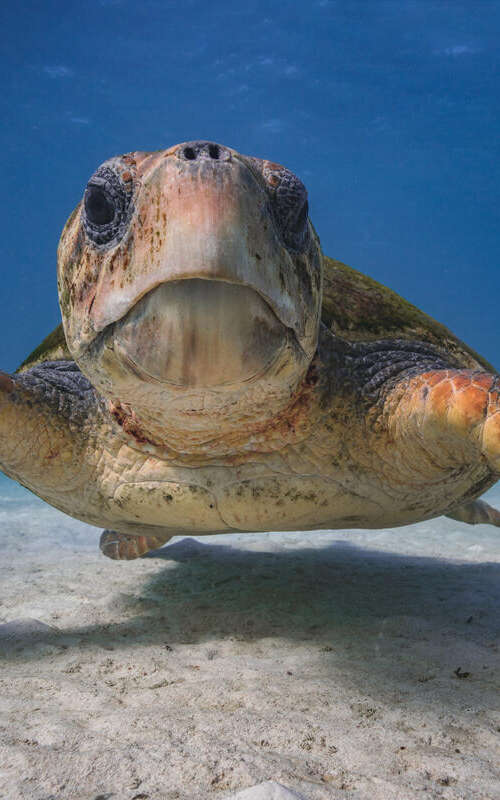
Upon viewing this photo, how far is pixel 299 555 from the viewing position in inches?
188

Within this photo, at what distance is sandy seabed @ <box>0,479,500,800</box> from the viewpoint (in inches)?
48.9

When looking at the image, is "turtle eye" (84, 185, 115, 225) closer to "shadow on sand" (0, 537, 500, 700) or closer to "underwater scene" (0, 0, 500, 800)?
"underwater scene" (0, 0, 500, 800)

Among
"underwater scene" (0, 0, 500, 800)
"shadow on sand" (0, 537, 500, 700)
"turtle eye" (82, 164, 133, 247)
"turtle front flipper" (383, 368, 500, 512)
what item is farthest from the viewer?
"shadow on sand" (0, 537, 500, 700)

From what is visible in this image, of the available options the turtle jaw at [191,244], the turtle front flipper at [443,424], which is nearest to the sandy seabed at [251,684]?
the turtle front flipper at [443,424]

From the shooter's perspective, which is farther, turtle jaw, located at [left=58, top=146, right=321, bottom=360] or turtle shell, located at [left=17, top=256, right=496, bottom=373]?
turtle shell, located at [left=17, top=256, right=496, bottom=373]

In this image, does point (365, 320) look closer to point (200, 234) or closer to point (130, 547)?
point (200, 234)

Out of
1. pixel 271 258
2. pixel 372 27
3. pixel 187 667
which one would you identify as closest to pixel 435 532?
pixel 187 667

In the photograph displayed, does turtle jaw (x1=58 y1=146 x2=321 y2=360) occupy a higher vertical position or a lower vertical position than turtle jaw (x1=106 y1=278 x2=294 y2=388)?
higher

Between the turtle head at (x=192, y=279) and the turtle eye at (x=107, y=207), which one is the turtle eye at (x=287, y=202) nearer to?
the turtle head at (x=192, y=279)

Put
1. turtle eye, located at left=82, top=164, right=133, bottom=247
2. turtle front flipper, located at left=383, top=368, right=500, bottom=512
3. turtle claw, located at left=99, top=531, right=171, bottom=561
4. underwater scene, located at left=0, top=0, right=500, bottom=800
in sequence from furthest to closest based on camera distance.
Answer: turtle claw, located at left=99, top=531, right=171, bottom=561 → turtle front flipper, located at left=383, top=368, right=500, bottom=512 → turtle eye, located at left=82, top=164, right=133, bottom=247 → underwater scene, located at left=0, top=0, right=500, bottom=800

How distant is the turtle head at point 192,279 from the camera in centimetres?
143

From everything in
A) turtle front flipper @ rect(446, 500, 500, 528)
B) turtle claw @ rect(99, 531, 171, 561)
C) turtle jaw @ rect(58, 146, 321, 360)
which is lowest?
turtle claw @ rect(99, 531, 171, 561)

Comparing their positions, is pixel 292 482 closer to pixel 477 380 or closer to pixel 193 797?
pixel 477 380

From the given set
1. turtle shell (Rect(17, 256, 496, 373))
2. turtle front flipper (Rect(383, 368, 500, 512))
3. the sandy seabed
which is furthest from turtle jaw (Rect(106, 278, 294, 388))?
turtle shell (Rect(17, 256, 496, 373))
